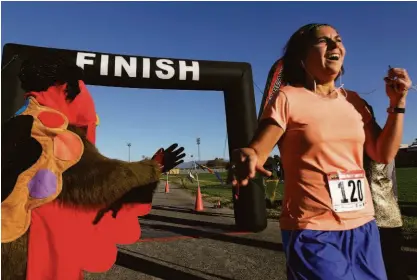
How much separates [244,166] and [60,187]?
169cm

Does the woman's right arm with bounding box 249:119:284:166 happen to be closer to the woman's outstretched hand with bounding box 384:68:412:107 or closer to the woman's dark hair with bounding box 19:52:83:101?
the woman's outstretched hand with bounding box 384:68:412:107

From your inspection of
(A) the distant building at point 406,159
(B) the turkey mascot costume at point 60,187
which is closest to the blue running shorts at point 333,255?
(B) the turkey mascot costume at point 60,187

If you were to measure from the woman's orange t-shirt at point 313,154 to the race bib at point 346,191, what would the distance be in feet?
0.06

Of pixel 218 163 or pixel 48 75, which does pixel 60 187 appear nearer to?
pixel 48 75

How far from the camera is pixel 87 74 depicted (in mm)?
4844

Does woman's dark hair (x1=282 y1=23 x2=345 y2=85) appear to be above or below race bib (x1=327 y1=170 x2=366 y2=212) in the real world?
above

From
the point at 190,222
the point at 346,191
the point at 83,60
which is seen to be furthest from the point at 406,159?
the point at 346,191

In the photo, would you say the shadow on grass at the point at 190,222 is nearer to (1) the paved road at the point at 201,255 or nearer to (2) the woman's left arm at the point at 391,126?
(1) the paved road at the point at 201,255

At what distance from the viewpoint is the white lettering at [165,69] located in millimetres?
5230

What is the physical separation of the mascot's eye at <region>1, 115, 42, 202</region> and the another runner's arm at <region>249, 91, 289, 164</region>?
169 centimetres

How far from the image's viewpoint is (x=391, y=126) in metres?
1.42

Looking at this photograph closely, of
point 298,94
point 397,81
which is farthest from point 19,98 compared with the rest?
point 397,81

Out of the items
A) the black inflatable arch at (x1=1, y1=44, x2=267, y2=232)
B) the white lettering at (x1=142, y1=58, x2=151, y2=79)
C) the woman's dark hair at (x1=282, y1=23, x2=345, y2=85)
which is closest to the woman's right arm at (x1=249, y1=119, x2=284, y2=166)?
the woman's dark hair at (x1=282, y1=23, x2=345, y2=85)

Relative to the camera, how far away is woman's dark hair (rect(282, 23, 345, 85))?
4.91ft
